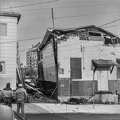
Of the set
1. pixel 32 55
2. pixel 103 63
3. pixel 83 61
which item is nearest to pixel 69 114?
pixel 83 61

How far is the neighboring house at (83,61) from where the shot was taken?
16.5 m

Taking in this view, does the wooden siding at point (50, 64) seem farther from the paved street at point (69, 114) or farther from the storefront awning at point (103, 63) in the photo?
the paved street at point (69, 114)

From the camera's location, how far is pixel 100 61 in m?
17.0

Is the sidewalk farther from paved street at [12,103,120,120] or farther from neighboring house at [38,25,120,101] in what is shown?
neighboring house at [38,25,120,101]

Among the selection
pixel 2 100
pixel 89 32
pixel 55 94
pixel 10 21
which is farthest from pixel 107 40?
pixel 2 100

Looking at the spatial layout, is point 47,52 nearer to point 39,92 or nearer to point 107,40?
point 39,92

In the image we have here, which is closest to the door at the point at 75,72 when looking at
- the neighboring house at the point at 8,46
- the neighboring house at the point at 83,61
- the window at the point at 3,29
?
the neighboring house at the point at 83,61

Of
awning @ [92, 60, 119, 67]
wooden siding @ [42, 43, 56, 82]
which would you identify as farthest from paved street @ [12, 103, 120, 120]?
wooden siding @ [42, 43, 56, 82]

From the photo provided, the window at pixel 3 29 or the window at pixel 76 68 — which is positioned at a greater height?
the window at pixel 3 29

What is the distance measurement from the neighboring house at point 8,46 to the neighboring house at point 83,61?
3.35 metres

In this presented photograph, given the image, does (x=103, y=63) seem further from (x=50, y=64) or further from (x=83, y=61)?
(x=50, y=64)

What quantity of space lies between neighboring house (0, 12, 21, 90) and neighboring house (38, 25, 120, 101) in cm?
335

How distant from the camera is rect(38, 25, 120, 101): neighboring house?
16453 mm

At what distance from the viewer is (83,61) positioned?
1688cm
